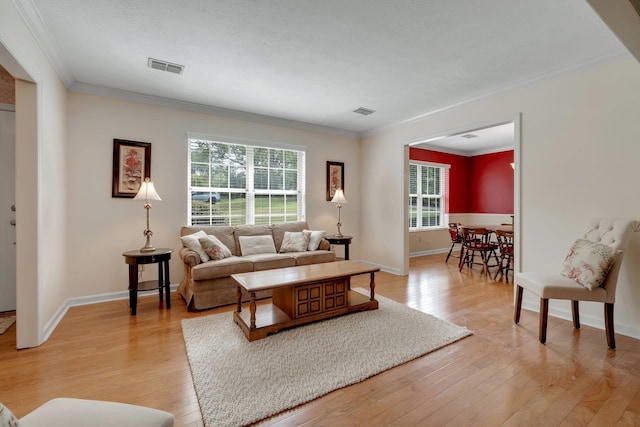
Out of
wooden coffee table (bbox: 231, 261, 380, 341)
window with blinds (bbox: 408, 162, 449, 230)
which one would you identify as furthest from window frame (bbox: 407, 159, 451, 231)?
wooden coffee table (bbox: 231, 261, 380, 341)

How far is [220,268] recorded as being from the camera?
341cm

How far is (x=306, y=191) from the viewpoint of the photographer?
5.25 m

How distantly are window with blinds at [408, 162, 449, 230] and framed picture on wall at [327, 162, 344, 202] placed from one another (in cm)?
219

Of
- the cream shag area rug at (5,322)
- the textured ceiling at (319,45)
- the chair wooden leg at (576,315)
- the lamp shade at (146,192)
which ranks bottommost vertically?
the cream shag area rug at (5,322)

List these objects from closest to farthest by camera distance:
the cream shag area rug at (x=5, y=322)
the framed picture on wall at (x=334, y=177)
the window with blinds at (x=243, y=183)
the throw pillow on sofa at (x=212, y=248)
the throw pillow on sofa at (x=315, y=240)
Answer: the cream shag area rug at (x=5, y=322) → the throw pillow on sofa at (x=212, y=248) → the window with blinds at (x=243, y=183) → the throw pillow on sofa at (x=315, y=240) → the framed picture on wall at (x=334, y=177)

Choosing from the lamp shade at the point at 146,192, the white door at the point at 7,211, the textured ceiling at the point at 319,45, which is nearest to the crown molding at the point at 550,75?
the textured ceiling at the point at 319,45

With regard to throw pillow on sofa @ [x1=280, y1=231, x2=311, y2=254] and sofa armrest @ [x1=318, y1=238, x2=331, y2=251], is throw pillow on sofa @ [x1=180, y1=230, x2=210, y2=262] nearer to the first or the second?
throw pillow on sofa @ [x1=280, y1=231, x2=311, y2=254]

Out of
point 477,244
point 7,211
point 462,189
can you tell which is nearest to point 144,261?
point 7,211

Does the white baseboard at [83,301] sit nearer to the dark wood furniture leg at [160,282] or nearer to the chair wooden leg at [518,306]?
the dark wood furniture leg at [160,282]

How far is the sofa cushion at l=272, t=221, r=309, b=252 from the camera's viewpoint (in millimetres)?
4613

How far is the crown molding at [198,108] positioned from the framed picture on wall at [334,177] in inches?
24.2

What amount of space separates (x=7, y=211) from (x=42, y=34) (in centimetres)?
209

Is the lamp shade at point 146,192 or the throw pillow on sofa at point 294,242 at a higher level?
the lamp shade at point 146,192

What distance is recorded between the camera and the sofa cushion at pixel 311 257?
409cm
